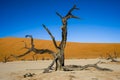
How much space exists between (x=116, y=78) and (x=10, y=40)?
84260 mm

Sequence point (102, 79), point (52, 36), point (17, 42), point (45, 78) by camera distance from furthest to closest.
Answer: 1. point (17, 42)
2. point (52, 36)
3. point (45, 78)
4. point (102, 79)

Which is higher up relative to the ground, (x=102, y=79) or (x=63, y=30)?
(x=63, y=30)

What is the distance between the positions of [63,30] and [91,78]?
5698 mm

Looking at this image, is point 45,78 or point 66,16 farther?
point 66,16

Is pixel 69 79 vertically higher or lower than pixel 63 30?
lower

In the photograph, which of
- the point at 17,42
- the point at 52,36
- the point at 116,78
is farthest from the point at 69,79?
the point at 17,42

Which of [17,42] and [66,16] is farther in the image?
[17,42]

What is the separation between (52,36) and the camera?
626 inches

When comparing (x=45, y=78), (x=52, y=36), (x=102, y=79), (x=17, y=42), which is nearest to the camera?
(x=102, y=79)

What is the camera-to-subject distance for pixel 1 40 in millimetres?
91250

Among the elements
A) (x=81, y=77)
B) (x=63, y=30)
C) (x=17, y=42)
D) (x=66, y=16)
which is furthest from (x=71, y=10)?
(x=17, y=42)

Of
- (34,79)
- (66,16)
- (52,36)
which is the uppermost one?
(66,16)

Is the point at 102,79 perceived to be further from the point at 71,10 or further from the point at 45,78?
the point at 71,10

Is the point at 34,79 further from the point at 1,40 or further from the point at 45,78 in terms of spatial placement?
the point at 1,40
